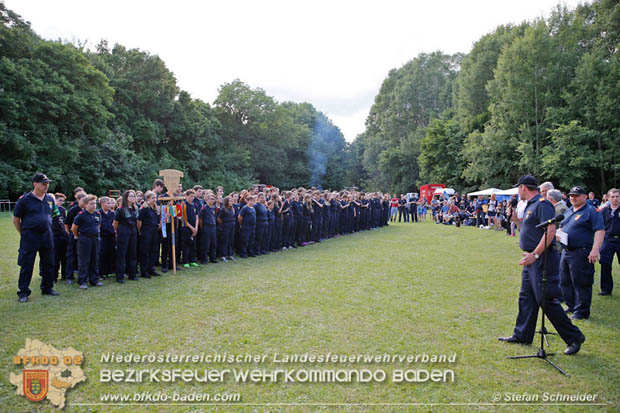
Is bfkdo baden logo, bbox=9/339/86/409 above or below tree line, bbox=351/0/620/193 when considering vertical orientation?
below

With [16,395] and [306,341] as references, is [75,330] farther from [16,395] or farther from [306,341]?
[306,341]

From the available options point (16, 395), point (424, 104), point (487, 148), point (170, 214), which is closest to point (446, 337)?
point (16, 395)

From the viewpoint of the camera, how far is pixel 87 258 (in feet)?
26.6

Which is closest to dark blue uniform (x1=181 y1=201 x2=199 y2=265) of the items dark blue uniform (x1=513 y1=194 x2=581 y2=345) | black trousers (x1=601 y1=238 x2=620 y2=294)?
dark blue uniform (x1=513 y1=194 x2=581 y2=345)

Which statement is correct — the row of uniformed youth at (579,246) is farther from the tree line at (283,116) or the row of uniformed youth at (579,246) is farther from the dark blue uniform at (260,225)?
the tree line at (283,116)

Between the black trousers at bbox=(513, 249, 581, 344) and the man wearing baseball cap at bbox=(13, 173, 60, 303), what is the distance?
778cm

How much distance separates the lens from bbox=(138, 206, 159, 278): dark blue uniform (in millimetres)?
9070

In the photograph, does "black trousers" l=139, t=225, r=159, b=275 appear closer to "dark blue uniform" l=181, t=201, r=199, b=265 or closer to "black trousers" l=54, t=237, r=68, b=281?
"dark blue uniform" l=181, t=201, r=199, b=265

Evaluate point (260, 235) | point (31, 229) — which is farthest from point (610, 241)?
point (31, 229)

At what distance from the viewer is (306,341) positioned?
505 cm

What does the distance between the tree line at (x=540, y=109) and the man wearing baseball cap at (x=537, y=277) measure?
29844 millimetres

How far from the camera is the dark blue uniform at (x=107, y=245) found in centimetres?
873

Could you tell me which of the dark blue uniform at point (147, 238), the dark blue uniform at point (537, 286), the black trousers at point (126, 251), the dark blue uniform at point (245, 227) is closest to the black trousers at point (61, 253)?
the black trousers at point (126, 251)

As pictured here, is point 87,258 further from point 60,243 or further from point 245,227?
point 245,227
